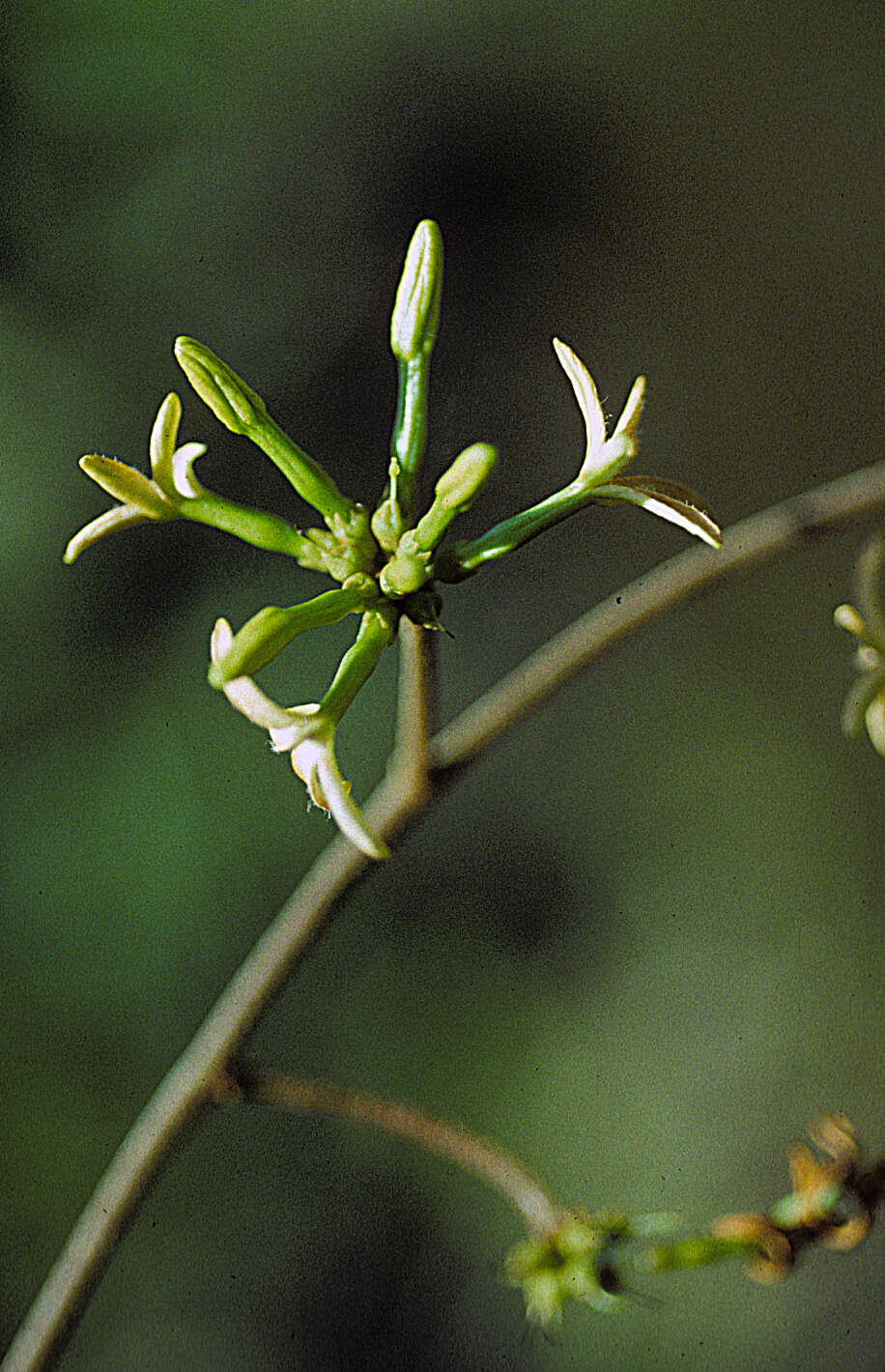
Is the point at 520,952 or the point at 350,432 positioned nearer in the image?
the point at 350,432

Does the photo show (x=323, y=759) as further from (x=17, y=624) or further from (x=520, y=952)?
(x=520, y=952)

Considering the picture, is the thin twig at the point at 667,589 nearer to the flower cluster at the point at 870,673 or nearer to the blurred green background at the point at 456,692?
the flower cluster at the point at 870,673

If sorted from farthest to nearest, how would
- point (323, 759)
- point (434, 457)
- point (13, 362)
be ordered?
1. point (434, 457)
2. point (13, 362)
3. point (323, 759)

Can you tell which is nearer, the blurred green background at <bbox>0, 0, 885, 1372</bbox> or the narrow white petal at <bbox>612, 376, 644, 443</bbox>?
the narrow white petal at <bbox>612, 376, 644, 443</bbox>

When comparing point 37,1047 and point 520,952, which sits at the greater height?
point 37,1047

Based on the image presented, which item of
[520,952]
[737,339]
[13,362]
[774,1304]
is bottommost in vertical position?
[774,1304]

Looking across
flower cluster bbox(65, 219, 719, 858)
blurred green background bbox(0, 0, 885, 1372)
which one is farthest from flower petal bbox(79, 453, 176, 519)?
blurred green background bbox(0, 0, 885, 1372)

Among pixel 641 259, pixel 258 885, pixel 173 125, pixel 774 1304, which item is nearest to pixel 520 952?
pixel 258 885

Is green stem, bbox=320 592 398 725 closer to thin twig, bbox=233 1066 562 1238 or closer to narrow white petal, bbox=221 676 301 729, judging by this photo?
narrow white petal, bbox=221 676 301 729
